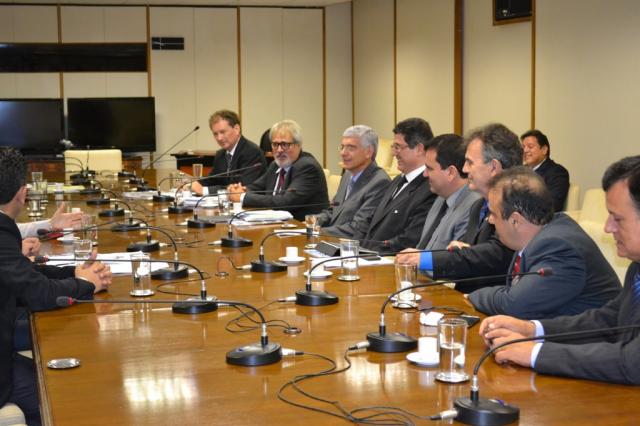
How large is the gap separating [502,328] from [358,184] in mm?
3533

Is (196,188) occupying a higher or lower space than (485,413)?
higher

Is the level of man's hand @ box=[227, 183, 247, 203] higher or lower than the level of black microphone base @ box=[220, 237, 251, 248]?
higher

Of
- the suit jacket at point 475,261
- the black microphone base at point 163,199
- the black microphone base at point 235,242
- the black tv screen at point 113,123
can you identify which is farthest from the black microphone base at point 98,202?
the black tv screen at point 113,123

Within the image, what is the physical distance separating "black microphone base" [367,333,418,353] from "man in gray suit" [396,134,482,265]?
1.74 meters

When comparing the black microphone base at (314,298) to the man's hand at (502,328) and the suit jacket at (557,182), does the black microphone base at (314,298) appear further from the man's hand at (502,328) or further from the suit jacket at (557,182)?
the suit jacket at (557,182)

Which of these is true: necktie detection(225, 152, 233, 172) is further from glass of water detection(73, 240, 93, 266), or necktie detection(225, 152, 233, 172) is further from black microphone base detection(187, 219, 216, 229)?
glass of water detection(73, 240, 93, 266)

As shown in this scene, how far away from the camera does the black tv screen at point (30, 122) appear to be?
12680mm

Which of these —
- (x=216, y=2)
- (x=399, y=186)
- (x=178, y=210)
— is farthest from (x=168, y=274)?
(x=216, y=2)

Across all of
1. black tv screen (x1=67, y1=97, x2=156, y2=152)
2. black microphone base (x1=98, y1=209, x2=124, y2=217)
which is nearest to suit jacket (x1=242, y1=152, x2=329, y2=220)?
black microphone base (x1=98, y1=209, x2=124, y2=217)

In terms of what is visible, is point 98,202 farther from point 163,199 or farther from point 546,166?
point 546,166

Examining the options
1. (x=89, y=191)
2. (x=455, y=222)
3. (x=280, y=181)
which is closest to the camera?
(x=455, y=222)

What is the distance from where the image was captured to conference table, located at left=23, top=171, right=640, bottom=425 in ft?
6.86

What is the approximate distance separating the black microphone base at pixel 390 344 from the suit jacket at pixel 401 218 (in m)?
2.14

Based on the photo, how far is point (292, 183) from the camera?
6934 millimetres
